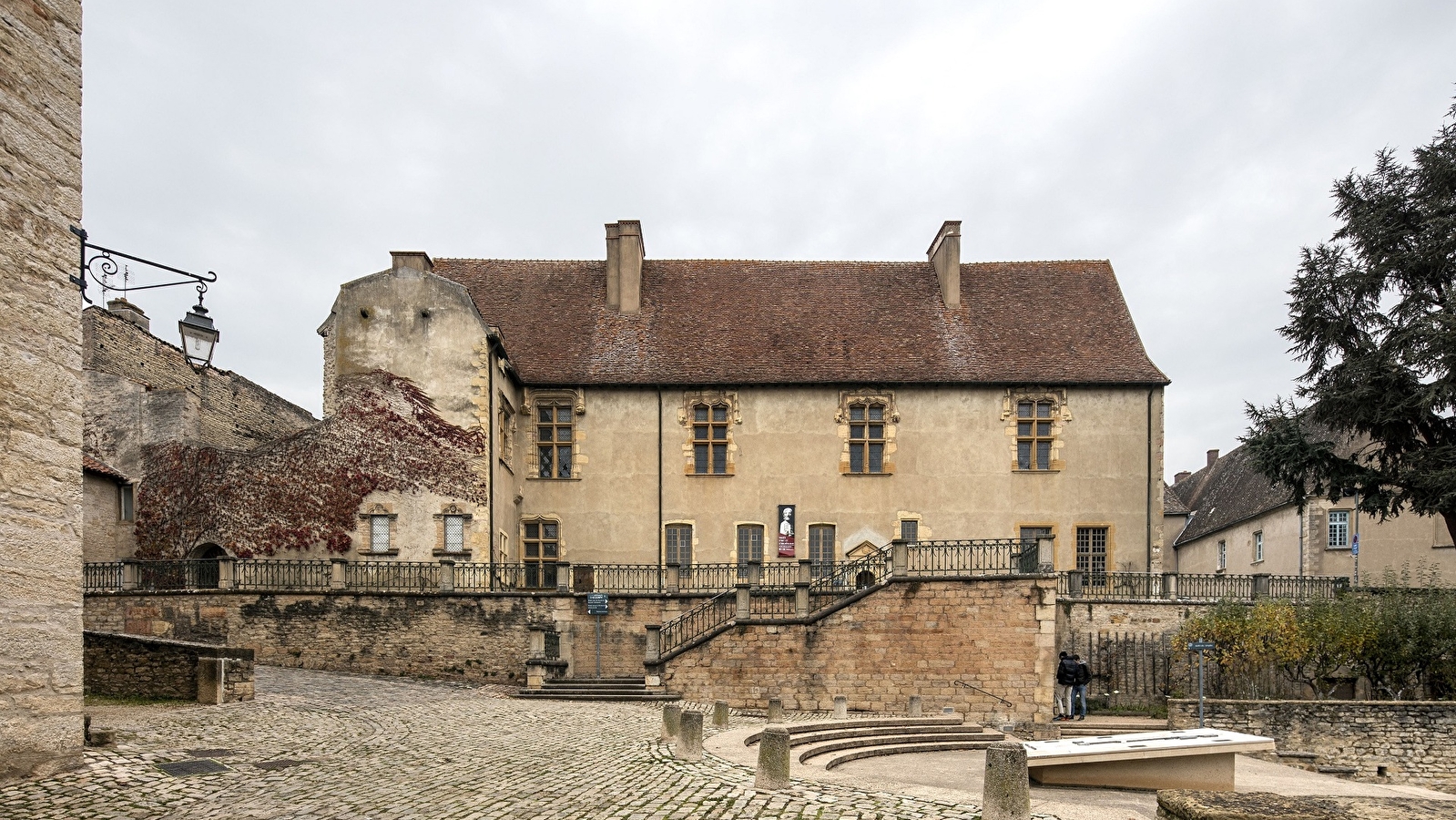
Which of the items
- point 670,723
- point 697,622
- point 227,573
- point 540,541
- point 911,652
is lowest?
point 911,652

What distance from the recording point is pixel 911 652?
21359mm

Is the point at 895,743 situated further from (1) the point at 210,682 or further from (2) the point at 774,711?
(1) the point at 210,682

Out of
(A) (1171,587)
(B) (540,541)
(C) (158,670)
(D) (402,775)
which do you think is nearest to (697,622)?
(B) (540,541)

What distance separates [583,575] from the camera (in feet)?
75.8

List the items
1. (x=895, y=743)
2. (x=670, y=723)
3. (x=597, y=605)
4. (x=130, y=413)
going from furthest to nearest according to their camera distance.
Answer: (x=130, y=413) → (x=597, y=605) → (x=895, y=743) → (x=670, y=723)

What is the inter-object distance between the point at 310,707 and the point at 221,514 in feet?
32.5

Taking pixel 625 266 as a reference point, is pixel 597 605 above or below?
below

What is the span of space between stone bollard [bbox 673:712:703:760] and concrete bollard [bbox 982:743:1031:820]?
3.87 m

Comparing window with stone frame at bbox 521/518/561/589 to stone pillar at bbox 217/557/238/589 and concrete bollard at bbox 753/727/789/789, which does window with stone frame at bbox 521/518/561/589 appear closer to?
stone pillar at bbox 217/557/238/589

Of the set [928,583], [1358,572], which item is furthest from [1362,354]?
[928,583]

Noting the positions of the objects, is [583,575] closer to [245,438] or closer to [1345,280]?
[245,438]

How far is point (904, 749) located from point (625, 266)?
1621 centimetres

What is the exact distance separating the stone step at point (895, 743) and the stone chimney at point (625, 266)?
15.2 metres

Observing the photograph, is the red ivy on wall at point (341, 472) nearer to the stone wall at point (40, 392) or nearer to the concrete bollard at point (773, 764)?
the stone wall at point (40, 392)
